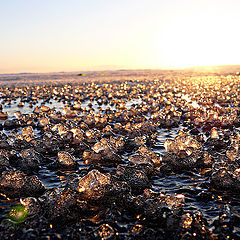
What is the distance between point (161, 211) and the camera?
14.8ft

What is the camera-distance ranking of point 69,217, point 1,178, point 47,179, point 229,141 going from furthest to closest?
1. point 229,141
2. point 47,179
3. point 1,178
4. point 69,217

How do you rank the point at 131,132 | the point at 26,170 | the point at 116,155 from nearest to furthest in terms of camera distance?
the point at 26,170 < the point at 116,155 < the point at 131,132

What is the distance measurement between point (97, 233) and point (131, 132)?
5.96 m

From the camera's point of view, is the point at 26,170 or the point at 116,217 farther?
the point at 26,170

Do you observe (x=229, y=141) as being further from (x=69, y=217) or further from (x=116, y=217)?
(x=69, y=217)

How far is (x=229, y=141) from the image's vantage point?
847cm

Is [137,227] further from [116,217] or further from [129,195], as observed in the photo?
[129,195]

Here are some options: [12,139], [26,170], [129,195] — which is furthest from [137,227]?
[12,139]

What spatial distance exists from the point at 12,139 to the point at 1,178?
3.29m

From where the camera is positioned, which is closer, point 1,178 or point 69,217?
point 69,217

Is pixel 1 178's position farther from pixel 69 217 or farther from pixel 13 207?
pixel 69 217

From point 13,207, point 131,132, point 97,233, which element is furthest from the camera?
point 131,132

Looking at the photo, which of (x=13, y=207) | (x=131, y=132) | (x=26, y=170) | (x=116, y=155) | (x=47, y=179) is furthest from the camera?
(x=131, y=132)

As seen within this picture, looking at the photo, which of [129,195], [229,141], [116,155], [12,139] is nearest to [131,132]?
[116,155]
